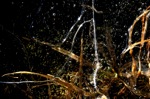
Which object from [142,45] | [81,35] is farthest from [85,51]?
[142,45]

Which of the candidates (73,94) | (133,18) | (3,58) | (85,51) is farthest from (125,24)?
(3,58)

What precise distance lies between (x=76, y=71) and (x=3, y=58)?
20cm

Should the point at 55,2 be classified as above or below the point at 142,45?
above

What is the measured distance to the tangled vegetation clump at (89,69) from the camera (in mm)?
1024

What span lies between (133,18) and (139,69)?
0.16m

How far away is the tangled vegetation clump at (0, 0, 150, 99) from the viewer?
3.36 ft

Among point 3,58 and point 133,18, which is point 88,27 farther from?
point 3,58

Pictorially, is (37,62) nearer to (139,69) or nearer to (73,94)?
(73,94)

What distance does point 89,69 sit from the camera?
107cm

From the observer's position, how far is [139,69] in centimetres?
101

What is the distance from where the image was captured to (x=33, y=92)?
1.07 metres

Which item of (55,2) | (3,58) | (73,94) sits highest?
(55,2)

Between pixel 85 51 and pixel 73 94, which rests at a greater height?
pixel 85 51

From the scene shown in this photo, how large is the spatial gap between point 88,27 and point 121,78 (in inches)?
6.7
